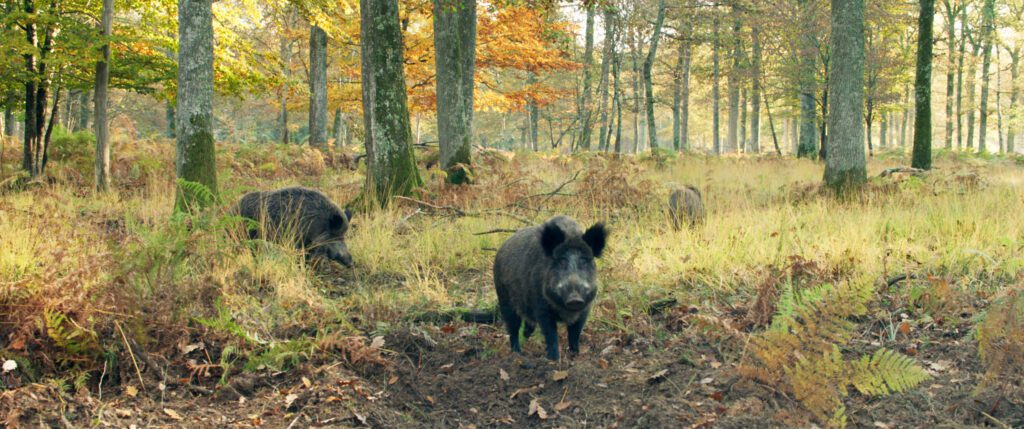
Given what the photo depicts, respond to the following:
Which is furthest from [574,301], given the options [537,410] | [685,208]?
[685,208]

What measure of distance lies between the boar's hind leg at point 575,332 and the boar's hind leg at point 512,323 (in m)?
0.41

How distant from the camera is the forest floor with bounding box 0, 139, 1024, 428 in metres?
3.55

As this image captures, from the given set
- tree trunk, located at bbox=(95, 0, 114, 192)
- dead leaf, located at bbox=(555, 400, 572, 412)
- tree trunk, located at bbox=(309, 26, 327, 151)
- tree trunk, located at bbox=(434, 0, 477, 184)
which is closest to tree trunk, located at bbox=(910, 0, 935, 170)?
tree trunk, located at bbox=(434, 0, 477, 184)

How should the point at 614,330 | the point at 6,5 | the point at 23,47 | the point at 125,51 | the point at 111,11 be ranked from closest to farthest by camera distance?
the point at 614,330 → the point at 23,47 → the point at 111,11 → the point at 6,5 → the point at 125,51

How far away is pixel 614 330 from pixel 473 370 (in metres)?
1.32

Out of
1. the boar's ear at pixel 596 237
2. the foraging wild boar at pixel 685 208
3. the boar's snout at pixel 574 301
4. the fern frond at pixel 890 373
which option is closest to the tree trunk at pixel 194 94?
the boar's ear at pixel 596 237

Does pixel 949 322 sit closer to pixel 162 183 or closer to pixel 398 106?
pixel 398 106

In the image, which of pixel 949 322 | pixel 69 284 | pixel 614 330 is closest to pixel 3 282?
pixel 69 284

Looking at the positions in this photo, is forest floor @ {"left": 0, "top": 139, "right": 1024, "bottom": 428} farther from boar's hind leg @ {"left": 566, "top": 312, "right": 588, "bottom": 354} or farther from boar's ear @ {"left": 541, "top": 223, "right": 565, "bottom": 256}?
boar's ear @ {"left": 541, "top": 223, "right": 565, "bottom": 256}

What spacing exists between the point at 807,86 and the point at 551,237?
19.7 meters

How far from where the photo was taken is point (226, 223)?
480 centimetres

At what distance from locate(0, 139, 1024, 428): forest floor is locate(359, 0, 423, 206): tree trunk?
207 cm

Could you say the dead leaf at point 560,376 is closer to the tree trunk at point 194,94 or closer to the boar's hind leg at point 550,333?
the boar's hind leg at point 550,333

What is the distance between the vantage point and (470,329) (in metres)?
5.20
